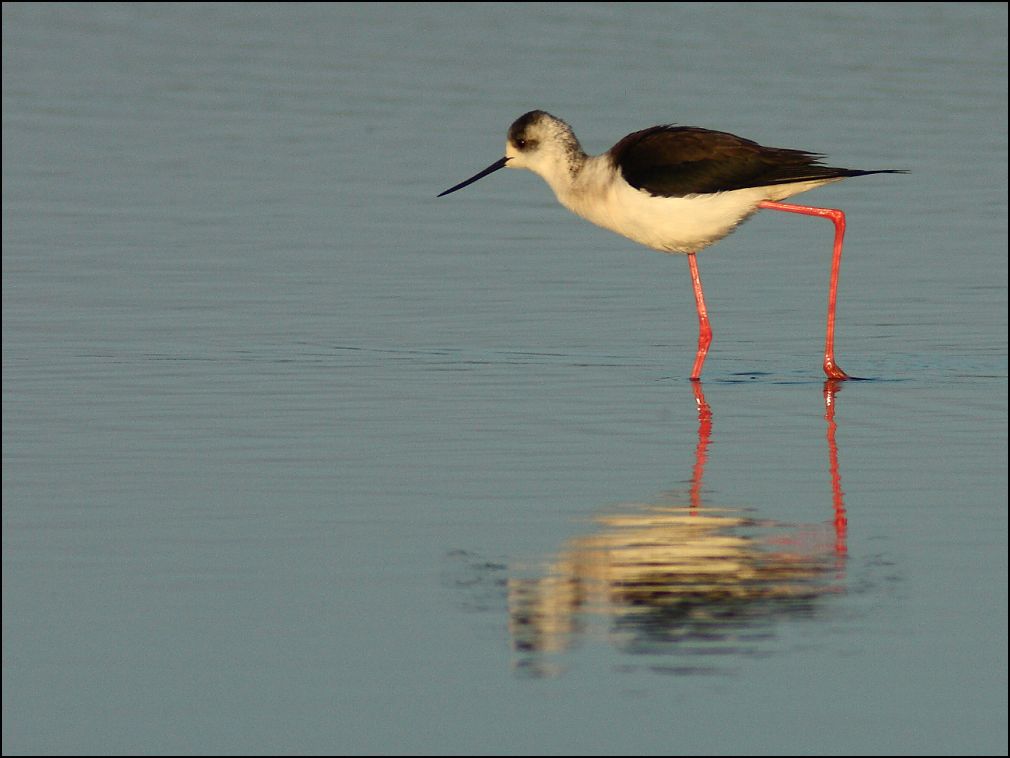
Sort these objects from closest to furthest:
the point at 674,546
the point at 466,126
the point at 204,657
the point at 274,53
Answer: the point at 204,657, the point at 674,546, the point at 466,126, the point at 274,53

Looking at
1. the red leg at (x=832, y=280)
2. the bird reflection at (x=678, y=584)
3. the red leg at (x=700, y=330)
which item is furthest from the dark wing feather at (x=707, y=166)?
the bird reflection at (x=678, y=584)

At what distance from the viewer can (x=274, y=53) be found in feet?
70.5

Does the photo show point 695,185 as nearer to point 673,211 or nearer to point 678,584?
point 673,211

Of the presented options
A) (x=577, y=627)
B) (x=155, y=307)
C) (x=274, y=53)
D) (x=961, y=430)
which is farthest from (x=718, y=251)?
(x=274, y=53)

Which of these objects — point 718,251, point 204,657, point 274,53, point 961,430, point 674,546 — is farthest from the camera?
point 274,53

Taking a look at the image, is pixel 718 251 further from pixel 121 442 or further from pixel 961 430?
pixel 121 442

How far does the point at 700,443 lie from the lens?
8.57m

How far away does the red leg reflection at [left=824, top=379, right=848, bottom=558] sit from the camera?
7016 millimetres

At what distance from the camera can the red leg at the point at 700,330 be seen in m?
10.1

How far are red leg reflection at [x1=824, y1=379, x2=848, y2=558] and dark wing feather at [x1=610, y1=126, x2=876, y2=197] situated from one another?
1.10 m

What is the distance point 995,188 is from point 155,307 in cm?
646

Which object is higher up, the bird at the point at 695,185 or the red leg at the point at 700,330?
the bird at the point at 695,185

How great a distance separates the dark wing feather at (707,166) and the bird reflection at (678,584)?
10.0ft

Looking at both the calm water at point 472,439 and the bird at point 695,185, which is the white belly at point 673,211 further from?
the calm water at point 472,439
